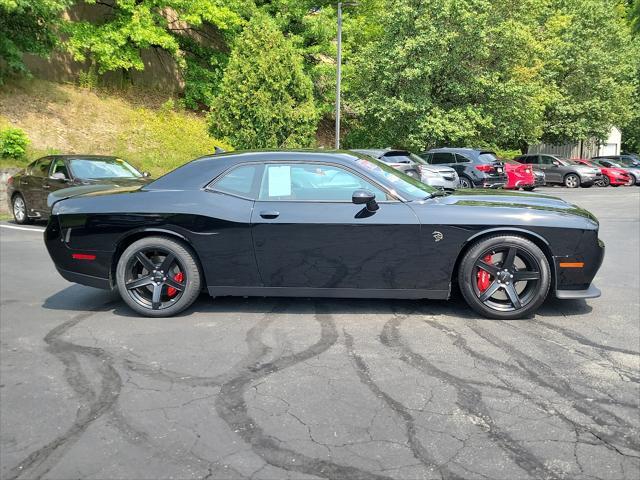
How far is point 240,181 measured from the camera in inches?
202

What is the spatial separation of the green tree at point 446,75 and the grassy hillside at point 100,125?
336 inches

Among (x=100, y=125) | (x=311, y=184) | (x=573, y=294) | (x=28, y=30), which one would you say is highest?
(x=28, y=30)

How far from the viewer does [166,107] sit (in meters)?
25.7

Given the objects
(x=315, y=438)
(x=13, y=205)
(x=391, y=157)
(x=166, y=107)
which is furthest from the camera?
(x=166, y=107)

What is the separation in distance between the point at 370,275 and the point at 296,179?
1068 millimetres

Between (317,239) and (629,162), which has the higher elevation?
(629,162)

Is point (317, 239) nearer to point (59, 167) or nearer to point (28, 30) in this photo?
point (59, 167)

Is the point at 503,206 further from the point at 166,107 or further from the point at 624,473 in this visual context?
the point at 166,107

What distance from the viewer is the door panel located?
4.85 meters

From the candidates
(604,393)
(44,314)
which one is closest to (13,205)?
(44,314)

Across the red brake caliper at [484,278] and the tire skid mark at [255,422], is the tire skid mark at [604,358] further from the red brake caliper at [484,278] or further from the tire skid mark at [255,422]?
the tire skid mark at [255,422]

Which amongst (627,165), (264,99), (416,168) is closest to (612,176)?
(627,165)

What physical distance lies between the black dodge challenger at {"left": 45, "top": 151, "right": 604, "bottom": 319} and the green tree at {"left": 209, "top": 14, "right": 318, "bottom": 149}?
14340mm

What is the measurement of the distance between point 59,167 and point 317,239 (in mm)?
8482
